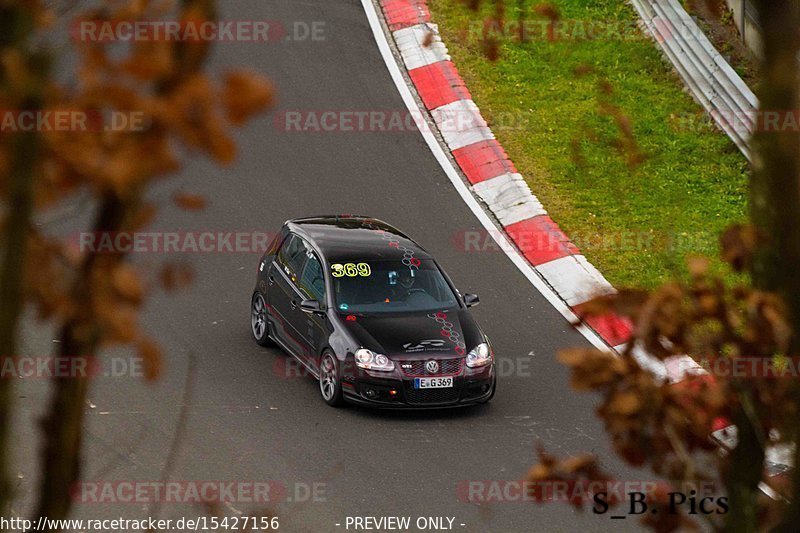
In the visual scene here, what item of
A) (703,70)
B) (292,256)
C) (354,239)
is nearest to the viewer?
(354,239)

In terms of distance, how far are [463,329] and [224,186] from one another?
4.98 m

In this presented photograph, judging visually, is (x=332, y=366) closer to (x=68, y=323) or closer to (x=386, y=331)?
(x=386, y=331)

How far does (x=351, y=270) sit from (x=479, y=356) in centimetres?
165

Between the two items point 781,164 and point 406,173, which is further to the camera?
point 406,173

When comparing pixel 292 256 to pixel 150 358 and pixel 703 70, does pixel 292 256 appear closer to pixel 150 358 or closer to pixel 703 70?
pixel 703 70

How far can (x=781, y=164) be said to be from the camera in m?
2.76

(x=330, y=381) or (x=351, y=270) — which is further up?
(x=351, y=270)

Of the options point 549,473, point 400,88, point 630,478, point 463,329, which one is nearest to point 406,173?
point 400,88

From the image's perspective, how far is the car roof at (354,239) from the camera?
12547 mm

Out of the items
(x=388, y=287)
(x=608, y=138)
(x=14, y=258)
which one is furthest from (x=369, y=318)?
(x=14, y=258)

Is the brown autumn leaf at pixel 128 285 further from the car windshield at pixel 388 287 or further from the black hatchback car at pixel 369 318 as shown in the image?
the car windshield at pixel 388 287

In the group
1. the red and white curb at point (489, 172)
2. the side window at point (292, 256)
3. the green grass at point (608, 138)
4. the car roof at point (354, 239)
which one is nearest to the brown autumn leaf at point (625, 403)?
the red and white curb at point (489, 172)

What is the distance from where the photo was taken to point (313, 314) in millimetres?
12195

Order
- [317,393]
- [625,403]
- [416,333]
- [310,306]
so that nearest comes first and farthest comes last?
[625,403] < [416,333] < [317,393] < [310,306]
